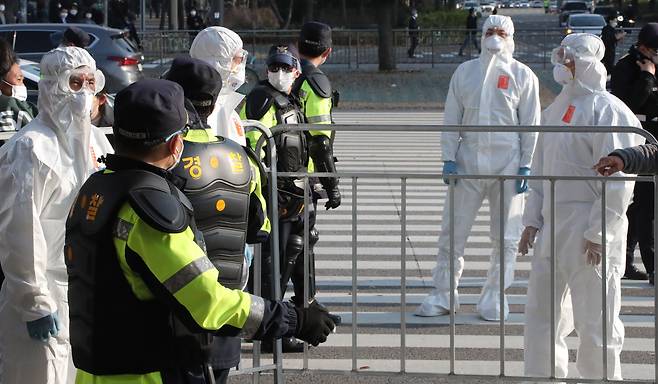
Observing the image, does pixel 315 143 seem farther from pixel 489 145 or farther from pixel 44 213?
pixel 44 213

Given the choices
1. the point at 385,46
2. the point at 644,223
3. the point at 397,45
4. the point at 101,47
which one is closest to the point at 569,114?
the point at 644,223

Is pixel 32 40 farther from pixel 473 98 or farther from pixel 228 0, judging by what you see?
pixel 228 0

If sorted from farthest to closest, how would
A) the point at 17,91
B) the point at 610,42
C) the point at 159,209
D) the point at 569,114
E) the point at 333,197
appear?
the point at 610,42
the point at 333,197
the point at 17,91
the point at 569,114
the point at 159,209

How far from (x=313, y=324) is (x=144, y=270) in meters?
0.59

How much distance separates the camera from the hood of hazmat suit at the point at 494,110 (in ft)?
28.2

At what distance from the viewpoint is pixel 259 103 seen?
Answer: 7.68 m

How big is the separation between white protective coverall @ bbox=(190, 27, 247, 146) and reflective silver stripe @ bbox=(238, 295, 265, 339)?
2.50m

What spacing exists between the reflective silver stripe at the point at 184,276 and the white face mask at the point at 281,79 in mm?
4254

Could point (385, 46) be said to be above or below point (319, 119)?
below

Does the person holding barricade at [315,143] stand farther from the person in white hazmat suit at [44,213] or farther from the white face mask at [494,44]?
the person in white hazmat suit at [44,213]

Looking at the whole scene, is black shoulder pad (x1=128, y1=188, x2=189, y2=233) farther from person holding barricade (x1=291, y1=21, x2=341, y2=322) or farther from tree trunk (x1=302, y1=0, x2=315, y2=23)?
tree trunk (x1=302, y1=0, x2=315, y2=23)

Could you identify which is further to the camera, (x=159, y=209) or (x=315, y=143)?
(x=315, y=143)

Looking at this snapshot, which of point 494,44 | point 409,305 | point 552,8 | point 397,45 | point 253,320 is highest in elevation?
point 494,44

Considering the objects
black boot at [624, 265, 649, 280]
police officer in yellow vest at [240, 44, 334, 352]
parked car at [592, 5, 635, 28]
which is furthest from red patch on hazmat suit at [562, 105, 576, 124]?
parked car at [592, 5, 635, 28]
